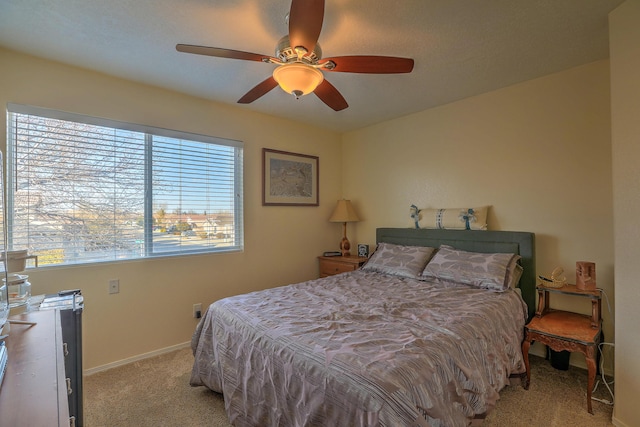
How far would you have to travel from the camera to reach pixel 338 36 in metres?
1.92

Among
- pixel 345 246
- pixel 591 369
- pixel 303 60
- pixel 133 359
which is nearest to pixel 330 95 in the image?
pixel 303 60

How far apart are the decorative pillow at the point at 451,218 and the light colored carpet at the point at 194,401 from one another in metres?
1.28

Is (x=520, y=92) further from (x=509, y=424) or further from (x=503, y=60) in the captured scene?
(x=509, y=424)

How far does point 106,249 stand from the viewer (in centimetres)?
252

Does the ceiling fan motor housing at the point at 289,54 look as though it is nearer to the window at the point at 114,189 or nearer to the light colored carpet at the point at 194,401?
the window at the point at 114,189

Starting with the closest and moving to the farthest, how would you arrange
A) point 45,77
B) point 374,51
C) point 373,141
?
point 374,51, point 45,77, point 373,141

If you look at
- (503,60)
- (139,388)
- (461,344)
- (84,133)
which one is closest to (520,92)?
(503,60)

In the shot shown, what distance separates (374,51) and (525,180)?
5.98ft

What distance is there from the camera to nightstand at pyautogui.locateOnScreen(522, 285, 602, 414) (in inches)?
74.3

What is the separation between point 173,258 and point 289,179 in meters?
1.60

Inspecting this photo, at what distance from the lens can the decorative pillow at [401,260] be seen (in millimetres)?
→ 2885

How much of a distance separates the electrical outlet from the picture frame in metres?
1.59

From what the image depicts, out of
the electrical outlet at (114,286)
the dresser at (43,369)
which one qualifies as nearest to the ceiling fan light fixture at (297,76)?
the dresser at (43,369)

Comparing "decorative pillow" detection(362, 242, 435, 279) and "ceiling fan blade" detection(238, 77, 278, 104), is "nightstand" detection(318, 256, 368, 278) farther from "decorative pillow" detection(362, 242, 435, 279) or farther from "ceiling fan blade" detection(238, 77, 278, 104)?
"ceiling fan blade" detection(238, 77, 278, 104)
